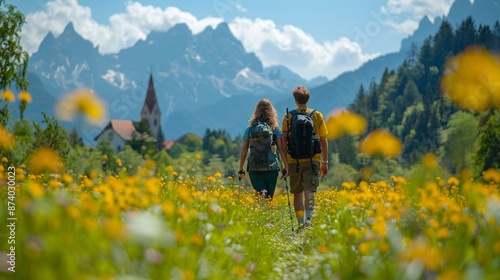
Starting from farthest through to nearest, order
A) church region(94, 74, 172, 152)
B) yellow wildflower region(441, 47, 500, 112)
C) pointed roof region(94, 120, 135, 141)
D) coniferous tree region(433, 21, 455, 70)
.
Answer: pointed roof region(94, 120, 135, 141) → church region(94, 74, 172, 152) → coniferous tree region(433, 21, 455, 70) → yellow wildflower region(441, 47, 500, 112)

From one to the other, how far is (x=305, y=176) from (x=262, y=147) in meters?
0.86

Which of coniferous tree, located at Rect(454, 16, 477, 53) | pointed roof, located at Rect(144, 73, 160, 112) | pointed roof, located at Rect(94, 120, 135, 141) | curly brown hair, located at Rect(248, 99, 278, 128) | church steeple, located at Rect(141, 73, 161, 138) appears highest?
pointed roof, located at Rect(144, 73, 160, 112)

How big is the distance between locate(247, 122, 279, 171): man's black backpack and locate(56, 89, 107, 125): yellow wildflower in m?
4.65

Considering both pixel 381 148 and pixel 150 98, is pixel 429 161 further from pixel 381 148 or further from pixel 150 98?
pixel 150 98

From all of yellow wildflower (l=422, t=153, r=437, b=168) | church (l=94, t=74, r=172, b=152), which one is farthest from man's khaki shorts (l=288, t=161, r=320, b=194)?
church (l=94, t=74, r=172, b=152)

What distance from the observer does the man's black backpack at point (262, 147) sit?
27.2ft

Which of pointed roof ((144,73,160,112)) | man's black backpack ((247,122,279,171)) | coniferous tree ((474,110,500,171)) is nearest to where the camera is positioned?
man's black backpack ((247,122,279,171))

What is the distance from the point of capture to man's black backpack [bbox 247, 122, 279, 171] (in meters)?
8.30

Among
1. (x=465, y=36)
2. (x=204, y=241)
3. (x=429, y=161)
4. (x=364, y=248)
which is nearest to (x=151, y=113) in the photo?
(x=465, y=36)

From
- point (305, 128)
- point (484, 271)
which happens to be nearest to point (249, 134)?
point (305, 128)

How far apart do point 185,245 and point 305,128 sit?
442 cm

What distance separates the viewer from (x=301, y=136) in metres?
7.77

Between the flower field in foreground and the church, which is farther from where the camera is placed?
the church

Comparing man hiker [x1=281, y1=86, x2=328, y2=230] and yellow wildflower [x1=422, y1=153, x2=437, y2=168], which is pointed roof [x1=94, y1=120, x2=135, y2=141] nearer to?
man hiker [x1=281, y1=86, x2=328, y2=230]
